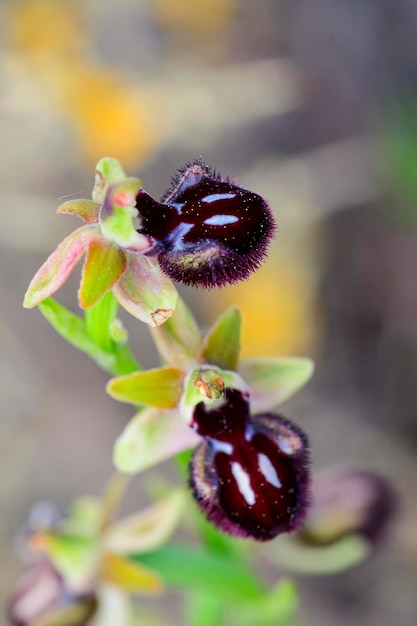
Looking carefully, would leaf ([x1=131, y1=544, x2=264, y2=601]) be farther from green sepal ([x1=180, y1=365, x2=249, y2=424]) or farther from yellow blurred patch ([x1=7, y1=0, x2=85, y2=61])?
yellow blurred patch ([x1=7, y1=0, x2=85, y2=61])

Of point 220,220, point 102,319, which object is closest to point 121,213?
point 220,220

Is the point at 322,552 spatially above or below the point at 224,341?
below

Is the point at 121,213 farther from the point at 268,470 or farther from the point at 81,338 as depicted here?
the point at 268,470

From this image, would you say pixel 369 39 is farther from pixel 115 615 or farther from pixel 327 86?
pixel 115 615

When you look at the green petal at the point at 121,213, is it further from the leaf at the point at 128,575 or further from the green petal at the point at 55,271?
the leaf at the point at 128,575

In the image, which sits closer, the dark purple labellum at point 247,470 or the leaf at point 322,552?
the dark purple labellum at point 247,470

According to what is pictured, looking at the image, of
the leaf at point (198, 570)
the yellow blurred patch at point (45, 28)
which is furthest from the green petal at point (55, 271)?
the yellow blurred patch at point (45, 28)
